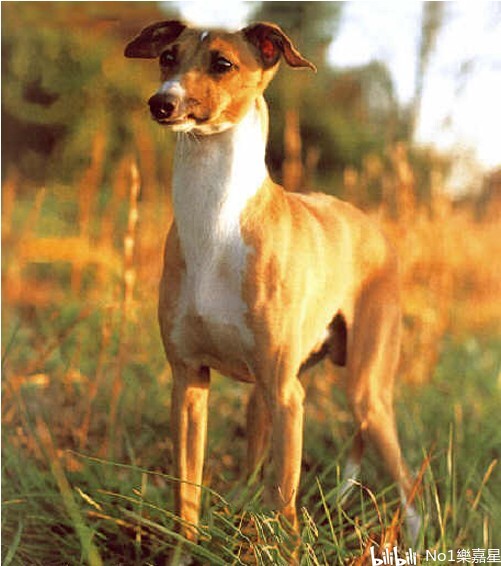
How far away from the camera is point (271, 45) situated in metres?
2.13

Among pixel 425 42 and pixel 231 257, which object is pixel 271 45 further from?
pixel 425 42

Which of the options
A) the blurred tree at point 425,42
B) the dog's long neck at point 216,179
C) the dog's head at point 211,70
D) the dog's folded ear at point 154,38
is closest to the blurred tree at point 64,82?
the dog's folded ear at point 154,38

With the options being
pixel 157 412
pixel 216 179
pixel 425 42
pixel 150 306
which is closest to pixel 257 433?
pixel 157 412

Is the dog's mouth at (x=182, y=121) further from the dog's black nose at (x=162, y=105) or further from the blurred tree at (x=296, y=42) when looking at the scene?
the blurred tree at (x=296, y=42)

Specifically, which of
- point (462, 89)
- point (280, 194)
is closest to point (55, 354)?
point (280, 194)

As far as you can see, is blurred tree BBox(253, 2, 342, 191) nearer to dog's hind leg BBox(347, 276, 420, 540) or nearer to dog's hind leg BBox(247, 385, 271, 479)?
dog's hind leg BBox(347, 276, 420, 540)

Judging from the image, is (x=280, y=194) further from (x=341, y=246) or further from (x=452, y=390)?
(x=452, y=390)

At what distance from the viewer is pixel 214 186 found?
83.2 inches

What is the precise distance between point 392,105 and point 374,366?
974mm

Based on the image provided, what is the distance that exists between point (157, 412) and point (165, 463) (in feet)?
0.98

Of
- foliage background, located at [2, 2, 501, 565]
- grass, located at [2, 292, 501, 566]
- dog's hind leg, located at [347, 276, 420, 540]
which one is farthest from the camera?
dog's hind leg, located at [347, 276, 420, 540]

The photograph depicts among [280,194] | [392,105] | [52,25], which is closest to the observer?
[280,194]

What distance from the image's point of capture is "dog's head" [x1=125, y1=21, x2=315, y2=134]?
195cm

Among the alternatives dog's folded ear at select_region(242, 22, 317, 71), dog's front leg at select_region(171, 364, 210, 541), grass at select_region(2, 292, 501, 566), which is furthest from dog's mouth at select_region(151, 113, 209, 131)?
grass at select_region(2, 292, 501, 566)
